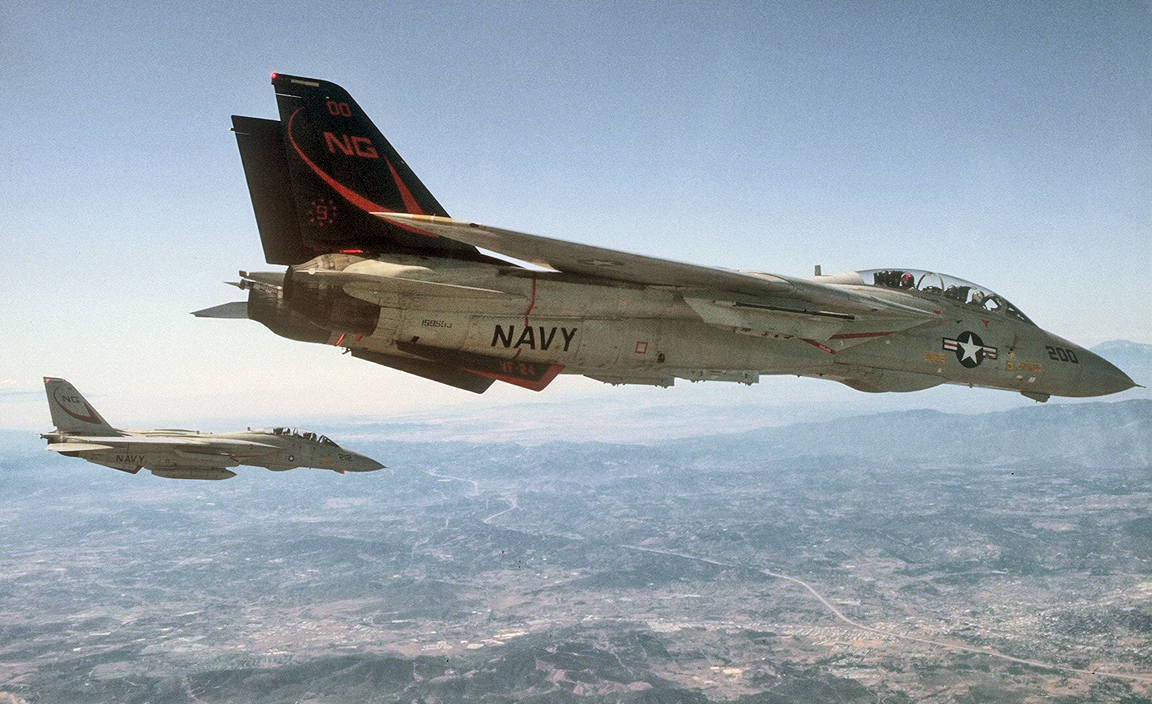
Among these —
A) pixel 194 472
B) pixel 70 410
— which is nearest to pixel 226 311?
pixel 194 472

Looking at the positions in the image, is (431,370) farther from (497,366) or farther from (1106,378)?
(1106,378)

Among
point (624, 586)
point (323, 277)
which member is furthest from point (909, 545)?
point (323, 277)

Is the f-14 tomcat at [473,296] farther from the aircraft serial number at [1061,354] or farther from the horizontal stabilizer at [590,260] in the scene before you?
the aircraft serial number at [1061,354]

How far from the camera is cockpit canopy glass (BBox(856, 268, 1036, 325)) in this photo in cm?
1530

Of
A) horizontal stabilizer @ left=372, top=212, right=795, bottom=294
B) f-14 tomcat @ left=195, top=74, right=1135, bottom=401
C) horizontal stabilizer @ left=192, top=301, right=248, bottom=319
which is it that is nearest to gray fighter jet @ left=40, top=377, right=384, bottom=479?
horizontal stabilizer @ left=192, top=301, right=248, bottom=319

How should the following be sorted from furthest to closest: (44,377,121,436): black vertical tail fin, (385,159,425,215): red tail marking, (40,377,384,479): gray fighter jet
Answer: (44,377,121,436): black vertical tail fin, (40,377,384,479): gray fighter jet, (385,159,425,215): red tail marking

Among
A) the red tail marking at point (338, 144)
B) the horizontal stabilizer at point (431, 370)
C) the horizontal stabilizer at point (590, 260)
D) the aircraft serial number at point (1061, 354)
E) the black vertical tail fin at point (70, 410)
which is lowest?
the black vertical tail fin at point (70, 410)

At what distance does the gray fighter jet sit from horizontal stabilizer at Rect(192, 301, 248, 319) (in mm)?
12056

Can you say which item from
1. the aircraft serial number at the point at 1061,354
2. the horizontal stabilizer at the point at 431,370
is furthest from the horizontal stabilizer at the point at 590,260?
the aircraft serial number at the point at 1061,354

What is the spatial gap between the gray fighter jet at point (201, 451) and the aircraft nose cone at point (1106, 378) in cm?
2190

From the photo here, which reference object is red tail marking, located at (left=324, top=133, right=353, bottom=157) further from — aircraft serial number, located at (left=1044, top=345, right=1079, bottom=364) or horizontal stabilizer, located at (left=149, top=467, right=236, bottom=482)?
horizontal stabilizer, located at (left=149, top=467, right=236, bottom=482)

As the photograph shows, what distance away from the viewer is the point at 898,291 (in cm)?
1510

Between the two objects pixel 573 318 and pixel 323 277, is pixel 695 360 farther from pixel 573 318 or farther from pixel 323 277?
pixel 323 277

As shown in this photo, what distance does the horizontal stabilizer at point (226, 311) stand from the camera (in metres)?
13.1
